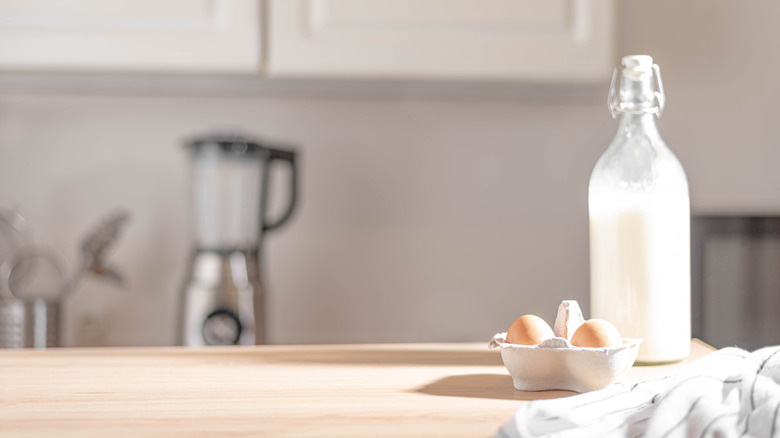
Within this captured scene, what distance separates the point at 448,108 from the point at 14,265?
1004 mm

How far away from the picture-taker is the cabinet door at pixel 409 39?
129cm

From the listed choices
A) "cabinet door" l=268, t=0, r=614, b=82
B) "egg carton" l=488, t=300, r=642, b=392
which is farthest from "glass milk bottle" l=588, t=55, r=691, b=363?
"cabinet door" l=268, t=0, r=614, b=82

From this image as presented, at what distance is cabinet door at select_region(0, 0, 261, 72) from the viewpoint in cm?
126

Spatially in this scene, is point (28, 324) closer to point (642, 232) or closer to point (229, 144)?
point (229, 144)

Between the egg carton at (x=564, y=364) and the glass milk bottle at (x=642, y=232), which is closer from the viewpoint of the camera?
the egg carton at (x=564, y=364)

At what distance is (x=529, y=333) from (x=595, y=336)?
56 mm

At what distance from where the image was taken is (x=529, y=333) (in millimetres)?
629

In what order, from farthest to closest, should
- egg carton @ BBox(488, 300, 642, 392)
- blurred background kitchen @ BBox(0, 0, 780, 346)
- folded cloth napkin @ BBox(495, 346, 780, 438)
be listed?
blurred background kitchen @ BBox(0, 0, 780, 346) → egg carton @ BBox(488, 300, 642, 392) → folded cloth napkin @ BBox(495, 346, 780, 438)

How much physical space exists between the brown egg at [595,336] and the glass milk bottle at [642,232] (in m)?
0.12

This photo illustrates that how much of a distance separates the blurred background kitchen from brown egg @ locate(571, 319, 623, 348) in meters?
0.98

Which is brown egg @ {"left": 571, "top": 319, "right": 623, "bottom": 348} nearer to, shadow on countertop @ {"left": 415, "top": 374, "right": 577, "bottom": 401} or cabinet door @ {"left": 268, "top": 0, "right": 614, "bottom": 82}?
shadow on countertop @ {"left": 415, "top": 374, "right": 577, "bottom": 401}

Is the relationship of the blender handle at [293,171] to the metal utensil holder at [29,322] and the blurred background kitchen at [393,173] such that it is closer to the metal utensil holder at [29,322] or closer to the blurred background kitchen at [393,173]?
the blurred background kitchen at [393,173]

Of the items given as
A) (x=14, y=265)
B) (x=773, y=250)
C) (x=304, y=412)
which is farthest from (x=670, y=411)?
(x=14, y=265)

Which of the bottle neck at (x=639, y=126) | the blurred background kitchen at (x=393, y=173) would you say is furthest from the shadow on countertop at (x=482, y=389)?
the blurred background kitchen at (x=393, y=173)
